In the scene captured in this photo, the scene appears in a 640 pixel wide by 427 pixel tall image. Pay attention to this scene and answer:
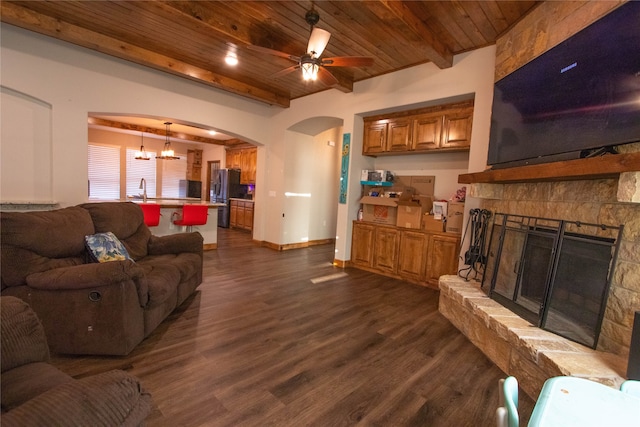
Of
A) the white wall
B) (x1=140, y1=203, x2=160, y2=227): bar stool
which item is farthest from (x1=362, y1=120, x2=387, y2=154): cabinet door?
(x1=140, y1=203, x2=160, y2=227): bar stool

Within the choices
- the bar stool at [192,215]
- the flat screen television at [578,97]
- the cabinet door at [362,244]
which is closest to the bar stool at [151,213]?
the bar stool at [192,215]

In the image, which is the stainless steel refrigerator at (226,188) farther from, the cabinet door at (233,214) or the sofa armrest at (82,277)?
the sofa armrest at (82,277)

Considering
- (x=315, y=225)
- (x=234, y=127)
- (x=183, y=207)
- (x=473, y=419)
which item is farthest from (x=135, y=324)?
(x=315, y=225)

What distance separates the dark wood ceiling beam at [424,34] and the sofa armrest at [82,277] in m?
3.00

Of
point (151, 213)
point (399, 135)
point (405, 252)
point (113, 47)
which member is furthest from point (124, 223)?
point (399, 135)

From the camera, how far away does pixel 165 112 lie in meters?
4.64

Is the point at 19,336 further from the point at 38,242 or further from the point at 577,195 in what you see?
the point at 577,195

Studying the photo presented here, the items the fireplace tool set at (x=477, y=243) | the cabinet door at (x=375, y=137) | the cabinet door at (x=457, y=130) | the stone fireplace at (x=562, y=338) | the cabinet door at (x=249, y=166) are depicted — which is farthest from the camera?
the cabinet door at (x=249, y=166)

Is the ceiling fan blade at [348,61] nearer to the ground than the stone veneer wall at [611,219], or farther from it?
farther from it

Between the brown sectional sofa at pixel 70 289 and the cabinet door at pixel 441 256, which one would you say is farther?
the cabinet door at pixel 441 256

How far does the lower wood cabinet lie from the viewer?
3904 millimetres

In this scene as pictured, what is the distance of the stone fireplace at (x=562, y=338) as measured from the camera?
5.51ft

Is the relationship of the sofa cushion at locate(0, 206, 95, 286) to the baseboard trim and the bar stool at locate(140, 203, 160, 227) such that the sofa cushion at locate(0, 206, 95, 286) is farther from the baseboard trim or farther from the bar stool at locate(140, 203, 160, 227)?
the baseboard trim

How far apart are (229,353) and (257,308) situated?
0.84 m
